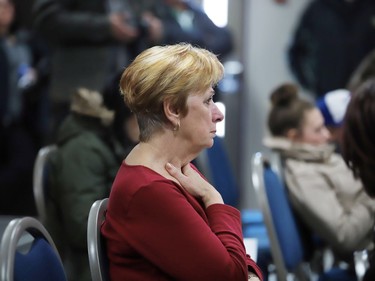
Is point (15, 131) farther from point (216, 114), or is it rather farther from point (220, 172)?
point (216, 114)

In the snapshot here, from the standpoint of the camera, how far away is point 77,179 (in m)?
2.97

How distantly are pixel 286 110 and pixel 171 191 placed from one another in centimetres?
187

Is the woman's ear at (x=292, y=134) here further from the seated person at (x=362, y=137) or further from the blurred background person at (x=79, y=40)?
the blurred background person at (x=79, y=40)

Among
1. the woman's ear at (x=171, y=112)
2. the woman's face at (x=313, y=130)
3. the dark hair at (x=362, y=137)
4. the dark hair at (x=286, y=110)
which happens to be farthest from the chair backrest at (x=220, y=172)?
the woman's ear at (x=171, y=112)

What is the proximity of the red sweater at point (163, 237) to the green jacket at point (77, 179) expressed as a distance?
1.01 meters

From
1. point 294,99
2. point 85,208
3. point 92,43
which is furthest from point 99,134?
point 92,43

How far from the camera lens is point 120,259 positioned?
1828mm

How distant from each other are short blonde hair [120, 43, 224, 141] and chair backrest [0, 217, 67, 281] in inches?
12.3

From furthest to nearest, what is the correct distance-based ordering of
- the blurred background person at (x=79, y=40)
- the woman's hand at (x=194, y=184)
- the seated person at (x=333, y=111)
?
the blurred background person at (x=79, y=40), the seated person at (x=333, y=111), the woman's hand at (x=194, y=184)

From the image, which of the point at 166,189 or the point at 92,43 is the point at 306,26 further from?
the point at 166,189

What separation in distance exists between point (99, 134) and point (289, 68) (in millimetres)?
2896

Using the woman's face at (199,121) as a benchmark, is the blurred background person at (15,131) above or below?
below

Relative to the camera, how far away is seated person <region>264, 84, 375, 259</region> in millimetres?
2943

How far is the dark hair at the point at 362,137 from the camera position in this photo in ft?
8.68
